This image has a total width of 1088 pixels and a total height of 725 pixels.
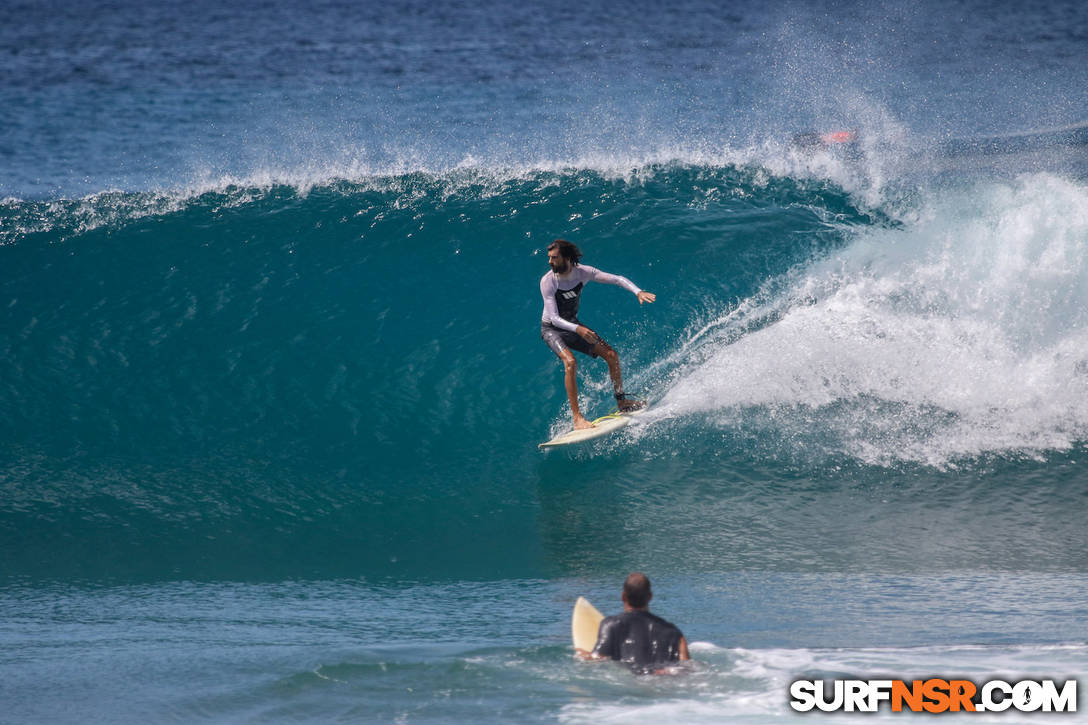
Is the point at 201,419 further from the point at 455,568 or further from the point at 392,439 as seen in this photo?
the point at 455,568

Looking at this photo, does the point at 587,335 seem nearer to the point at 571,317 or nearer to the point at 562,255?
the point at 571,317

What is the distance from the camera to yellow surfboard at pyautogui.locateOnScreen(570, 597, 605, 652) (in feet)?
16.0

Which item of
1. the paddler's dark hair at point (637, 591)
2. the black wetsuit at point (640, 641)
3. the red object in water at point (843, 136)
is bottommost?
the black wetsuit at point (640, 641)

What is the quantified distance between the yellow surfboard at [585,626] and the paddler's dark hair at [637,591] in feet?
0.82

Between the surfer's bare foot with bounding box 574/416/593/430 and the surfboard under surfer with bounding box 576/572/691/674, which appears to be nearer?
the surfboard under surfer with bounding box 576/572/691/674

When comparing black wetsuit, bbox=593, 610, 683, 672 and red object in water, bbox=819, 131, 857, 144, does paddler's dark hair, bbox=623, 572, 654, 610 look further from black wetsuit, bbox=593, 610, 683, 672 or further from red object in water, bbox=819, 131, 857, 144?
red object in water, bbox=819, 131, 857, 144

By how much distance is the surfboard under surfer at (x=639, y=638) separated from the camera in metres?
4.61

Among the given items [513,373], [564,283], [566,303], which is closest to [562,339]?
[566,303]

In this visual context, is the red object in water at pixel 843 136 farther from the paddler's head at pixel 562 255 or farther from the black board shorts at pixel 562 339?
the paddler's head at pixel 562 255

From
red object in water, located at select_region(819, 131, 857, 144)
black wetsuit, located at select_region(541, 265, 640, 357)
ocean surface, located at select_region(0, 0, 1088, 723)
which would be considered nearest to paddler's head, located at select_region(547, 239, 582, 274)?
black wetsuit, located at select_region(541, 265, 640, 357)

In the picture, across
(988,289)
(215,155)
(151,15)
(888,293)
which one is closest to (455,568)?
(888,293)

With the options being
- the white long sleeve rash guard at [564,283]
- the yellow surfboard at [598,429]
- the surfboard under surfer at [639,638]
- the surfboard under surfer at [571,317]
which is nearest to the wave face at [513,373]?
the yellow surfboard at [598,429]

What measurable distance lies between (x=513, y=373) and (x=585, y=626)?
16.9 ft

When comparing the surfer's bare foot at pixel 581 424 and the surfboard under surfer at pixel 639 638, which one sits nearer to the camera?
the surfboard under surfer at pixel 639 638
